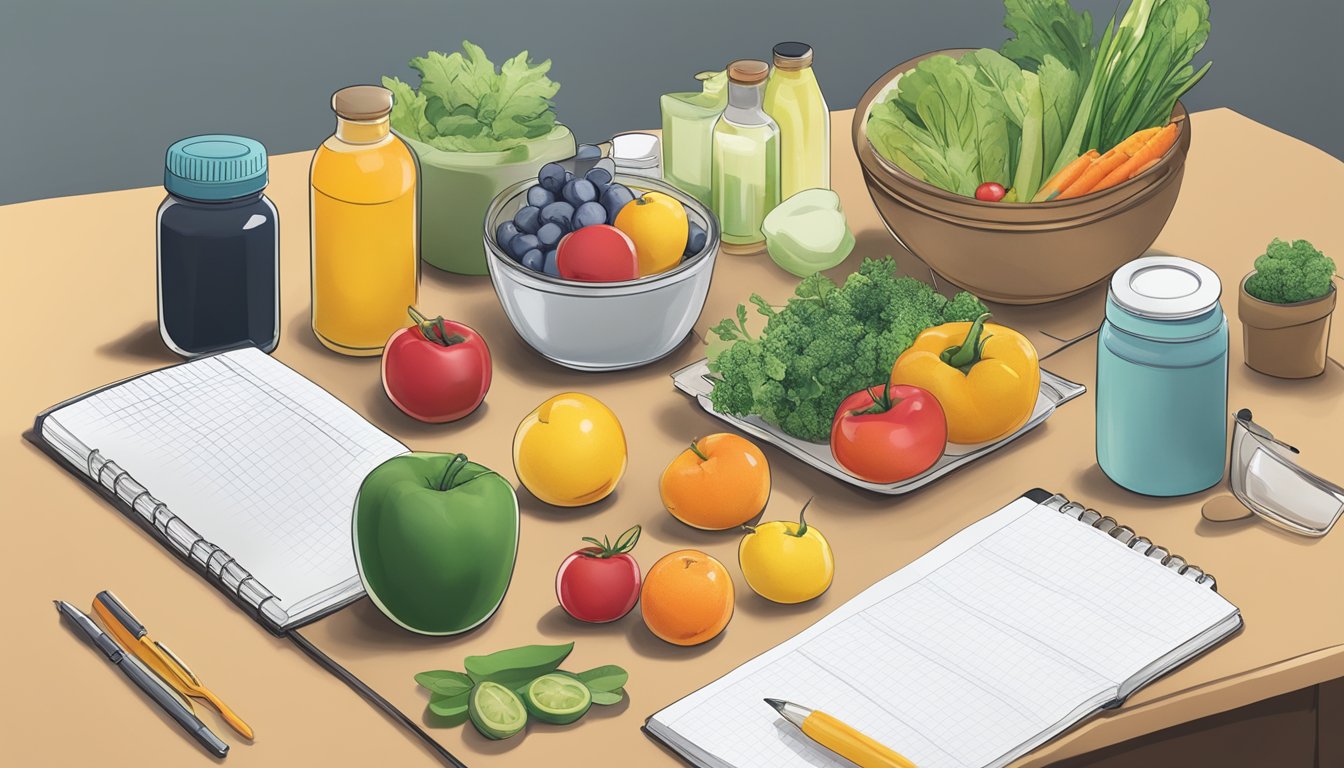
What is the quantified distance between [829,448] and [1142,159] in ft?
1.62

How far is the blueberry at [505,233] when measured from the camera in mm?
1624

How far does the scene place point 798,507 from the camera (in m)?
1.45

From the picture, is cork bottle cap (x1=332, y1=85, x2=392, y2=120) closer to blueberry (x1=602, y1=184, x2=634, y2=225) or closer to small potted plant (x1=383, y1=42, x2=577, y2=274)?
small potted plant (x1=383, y1=42, x2=577, y2=274)

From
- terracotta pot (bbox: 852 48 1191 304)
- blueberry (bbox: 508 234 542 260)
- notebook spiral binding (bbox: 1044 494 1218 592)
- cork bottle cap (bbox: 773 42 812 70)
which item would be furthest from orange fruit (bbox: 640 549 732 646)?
cork bottle cap (bbox: 773 42 812 70)

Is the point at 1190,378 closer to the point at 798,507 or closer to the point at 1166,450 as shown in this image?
the point at 1166,450

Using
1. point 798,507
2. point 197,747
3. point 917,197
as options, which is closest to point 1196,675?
point 798,507

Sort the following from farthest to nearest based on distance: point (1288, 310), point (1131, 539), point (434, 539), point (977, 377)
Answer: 1. point (1288, 310)
2. point (977, 377)
3. point (1131, 539)
4. point (434, 539)

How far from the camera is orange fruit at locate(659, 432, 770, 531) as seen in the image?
1.38 m

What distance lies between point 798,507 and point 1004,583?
216 millimetres

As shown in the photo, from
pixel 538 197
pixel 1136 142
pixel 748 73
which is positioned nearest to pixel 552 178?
pixel 538 197

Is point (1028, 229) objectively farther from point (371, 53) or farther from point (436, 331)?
point (371, 53)

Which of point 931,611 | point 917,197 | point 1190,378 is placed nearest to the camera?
point 931,611

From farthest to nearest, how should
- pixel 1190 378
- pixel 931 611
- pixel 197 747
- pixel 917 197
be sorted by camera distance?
pixel 917 197, pixel 1190 378, pixel 931 611, pixel 197 747

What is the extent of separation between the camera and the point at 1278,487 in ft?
4.66
